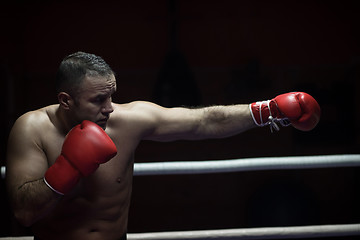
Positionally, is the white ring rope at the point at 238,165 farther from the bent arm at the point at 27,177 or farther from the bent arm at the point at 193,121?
the bent arm at the point at 27,177

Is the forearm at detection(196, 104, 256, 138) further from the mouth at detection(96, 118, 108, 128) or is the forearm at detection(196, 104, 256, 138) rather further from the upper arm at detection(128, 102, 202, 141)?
the mouth at detection(96, 118, 108, 128)

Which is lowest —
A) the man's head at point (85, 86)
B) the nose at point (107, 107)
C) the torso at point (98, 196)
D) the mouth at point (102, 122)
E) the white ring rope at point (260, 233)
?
the white ring rope at point (260, 233)

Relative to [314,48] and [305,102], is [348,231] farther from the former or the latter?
[314,48]

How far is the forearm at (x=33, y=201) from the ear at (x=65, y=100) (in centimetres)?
27

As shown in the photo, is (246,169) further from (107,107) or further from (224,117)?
(107,107)

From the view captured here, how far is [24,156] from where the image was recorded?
3.81 feet

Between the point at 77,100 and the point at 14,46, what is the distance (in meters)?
2.96

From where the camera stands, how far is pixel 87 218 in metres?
1.28

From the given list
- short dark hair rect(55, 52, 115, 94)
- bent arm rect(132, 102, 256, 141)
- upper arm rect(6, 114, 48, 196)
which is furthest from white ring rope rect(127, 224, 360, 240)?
short dark hair rect(55, 52, 115, 94)

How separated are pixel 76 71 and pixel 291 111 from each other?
829mm

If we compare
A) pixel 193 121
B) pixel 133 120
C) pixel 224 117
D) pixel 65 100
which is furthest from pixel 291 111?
pixel 65 100

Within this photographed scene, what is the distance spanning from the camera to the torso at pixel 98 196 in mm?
1253

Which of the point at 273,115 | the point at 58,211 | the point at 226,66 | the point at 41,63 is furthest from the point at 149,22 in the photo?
the point at 58,211

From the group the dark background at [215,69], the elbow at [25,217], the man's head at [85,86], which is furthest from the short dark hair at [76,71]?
the dark background at [215,69]
